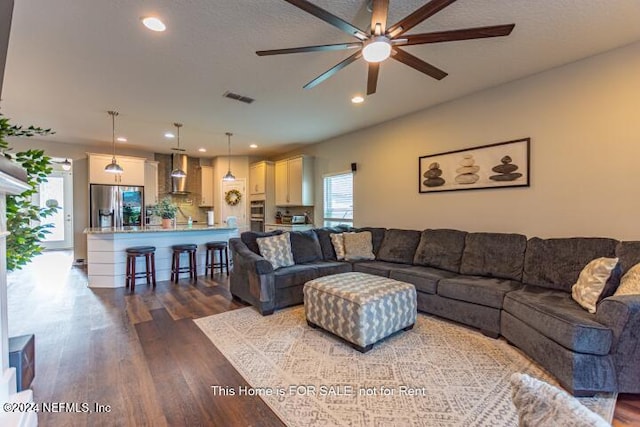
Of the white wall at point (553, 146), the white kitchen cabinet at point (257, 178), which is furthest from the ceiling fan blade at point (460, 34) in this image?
the white kitchen cabinet at point (257, 178)

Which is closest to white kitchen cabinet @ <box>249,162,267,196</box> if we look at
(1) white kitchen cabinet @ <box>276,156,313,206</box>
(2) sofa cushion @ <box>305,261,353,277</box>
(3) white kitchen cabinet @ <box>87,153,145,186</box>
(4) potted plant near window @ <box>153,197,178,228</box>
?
(1) white kitchen cabinet @ <box>276,156,313,206</box>

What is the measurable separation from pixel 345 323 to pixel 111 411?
175 centimetres

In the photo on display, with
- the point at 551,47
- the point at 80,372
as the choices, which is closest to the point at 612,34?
the point at 551,47

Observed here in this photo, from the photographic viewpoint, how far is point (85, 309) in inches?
143

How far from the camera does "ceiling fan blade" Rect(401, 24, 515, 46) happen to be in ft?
6.25

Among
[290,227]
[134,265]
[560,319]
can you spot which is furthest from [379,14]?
[290,227]

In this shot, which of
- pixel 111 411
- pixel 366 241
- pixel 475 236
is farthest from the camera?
pixel 366 241

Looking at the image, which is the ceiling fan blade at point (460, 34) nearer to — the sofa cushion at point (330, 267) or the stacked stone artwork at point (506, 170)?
the stacked stone artwork at point (506, 170)

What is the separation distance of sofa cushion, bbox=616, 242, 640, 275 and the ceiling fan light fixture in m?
2.57

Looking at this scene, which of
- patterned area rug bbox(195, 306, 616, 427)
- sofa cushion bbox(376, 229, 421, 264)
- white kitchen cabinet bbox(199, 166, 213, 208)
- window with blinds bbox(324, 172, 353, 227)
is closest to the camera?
patterned area rug bbox(195, 306, 616, 427)

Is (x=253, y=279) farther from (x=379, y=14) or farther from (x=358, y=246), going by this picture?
(x=379, y=14)

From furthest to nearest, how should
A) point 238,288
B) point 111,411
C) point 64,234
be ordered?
point 64,234
point 238,288
point 111,411

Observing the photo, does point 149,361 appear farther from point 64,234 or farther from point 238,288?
point 64,234

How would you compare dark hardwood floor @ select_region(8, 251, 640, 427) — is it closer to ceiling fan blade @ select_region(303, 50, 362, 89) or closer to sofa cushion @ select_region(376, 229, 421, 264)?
sofa cushion @ select_region(376, 229, 421, 264)
